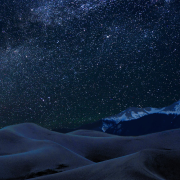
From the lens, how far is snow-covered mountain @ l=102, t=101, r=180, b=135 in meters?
8.31

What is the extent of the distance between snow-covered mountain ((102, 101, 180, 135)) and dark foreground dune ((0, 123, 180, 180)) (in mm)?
6831

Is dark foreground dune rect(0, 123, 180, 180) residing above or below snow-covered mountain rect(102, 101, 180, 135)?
above

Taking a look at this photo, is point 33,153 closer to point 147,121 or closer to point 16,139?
point 16,139

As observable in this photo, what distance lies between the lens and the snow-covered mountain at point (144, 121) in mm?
8311

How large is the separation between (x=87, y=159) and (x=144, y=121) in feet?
29.0

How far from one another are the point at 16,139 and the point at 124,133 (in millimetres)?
7417

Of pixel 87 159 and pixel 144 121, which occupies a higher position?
pixel 87 159

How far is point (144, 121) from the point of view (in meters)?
9.58

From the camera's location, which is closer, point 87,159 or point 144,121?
point 87,159

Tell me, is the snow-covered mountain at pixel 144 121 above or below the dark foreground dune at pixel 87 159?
below

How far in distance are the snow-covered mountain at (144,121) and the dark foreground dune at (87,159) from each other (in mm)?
6831

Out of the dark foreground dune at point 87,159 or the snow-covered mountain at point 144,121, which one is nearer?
the dark foreground dune at point 87,159

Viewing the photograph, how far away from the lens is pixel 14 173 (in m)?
1.01

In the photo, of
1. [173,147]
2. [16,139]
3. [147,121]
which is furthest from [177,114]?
[16,139]
